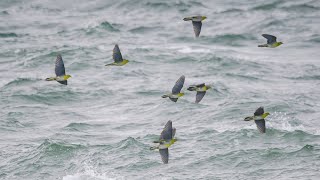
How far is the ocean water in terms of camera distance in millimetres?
30156

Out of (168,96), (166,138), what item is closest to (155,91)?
(168,96)

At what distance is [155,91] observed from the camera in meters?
38.6

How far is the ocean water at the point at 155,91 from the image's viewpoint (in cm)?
3016

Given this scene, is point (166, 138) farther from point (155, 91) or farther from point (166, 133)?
point (155, 91)

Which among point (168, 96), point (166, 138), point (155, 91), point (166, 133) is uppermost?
point (168, 96)

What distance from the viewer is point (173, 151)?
102 ft

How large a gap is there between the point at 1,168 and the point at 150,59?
15591 millimetres

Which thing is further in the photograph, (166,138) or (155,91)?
(155,91)

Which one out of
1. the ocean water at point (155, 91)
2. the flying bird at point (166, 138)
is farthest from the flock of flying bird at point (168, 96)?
the ocean water at point (155, 91)

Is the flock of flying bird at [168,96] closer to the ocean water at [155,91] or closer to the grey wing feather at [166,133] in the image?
the grey wing feather at [166,133]

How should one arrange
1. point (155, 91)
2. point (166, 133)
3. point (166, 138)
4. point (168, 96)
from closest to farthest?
point (166, 133) → point (166, 138) → point (168, 96) → point (155, 91)

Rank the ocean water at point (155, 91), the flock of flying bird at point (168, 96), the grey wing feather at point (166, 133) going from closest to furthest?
the grey wing feather at point (166, 133)
the flock of flying bird at point (168, 96)
the ocean water at point (155, 91)

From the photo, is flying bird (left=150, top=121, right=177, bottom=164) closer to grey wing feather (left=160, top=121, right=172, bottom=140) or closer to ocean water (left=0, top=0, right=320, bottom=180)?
grey wing feather (left=160, top=121, right=172, bottom=140)

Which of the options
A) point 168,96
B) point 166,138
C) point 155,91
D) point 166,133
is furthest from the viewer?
point 155,91
